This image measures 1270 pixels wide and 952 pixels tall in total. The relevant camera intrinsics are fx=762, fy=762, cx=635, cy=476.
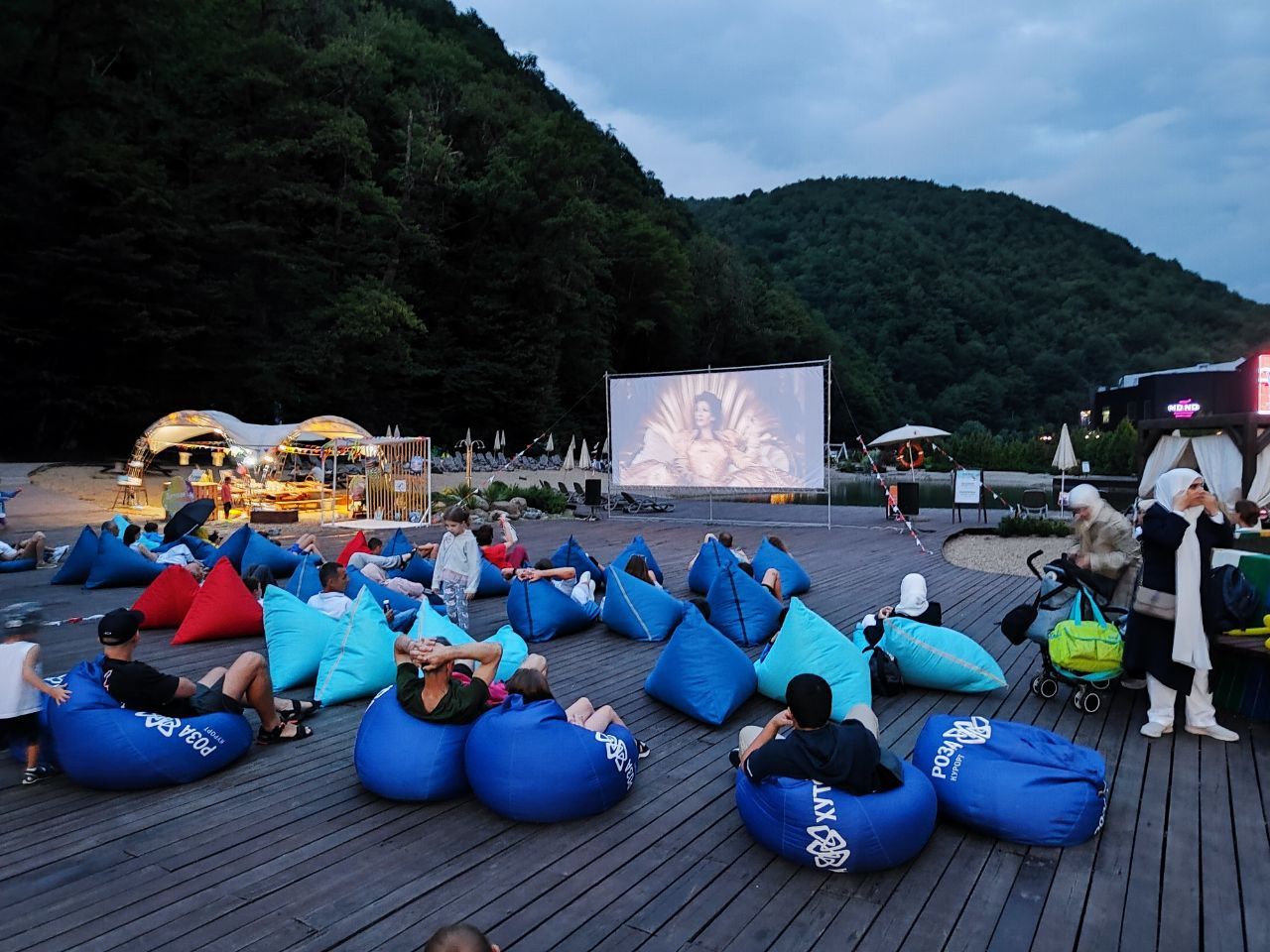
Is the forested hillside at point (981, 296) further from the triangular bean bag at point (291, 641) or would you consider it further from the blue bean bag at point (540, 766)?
the blue bean bag at point (540, 766)

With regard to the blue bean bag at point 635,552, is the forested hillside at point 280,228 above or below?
above

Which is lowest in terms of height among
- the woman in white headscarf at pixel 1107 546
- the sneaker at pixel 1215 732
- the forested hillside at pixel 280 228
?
the sneaker at pixel 1215 732

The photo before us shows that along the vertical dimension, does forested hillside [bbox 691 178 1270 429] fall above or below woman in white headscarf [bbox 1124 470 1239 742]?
above

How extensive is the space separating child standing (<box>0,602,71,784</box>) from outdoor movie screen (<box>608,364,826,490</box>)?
39.5ft

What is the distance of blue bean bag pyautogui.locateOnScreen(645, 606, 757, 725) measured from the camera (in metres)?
4.17

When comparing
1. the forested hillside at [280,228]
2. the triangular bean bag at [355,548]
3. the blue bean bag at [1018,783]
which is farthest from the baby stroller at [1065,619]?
the forested hillside at [280,228]

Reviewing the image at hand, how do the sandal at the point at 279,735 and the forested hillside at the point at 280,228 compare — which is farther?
the forested hillside at the point at 280,228

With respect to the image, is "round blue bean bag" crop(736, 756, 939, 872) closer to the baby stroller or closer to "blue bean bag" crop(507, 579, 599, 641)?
the baby stroller

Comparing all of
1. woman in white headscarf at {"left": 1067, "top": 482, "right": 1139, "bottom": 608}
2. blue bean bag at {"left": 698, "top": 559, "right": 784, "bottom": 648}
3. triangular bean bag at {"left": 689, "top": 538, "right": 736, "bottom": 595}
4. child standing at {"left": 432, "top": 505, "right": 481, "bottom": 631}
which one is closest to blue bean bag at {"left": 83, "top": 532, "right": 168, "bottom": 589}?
child standing at {"left": 432, "top": 505, "right": 481, "bottom": 631}

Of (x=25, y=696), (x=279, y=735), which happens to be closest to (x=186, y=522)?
(x=279, y=735)

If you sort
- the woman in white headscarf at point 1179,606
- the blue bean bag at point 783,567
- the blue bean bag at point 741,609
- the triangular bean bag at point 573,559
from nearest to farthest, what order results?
1. the woman in white headscarf at point 1179,606
2. the blue bean bag at point 741,609
3. the blue bean bag at point 783,567
4. the triangular bean bag at point 573,559

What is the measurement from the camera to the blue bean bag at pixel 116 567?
8359mm

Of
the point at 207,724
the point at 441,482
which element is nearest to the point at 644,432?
→ the point at 441,482

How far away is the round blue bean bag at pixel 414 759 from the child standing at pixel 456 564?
2.96 metres
